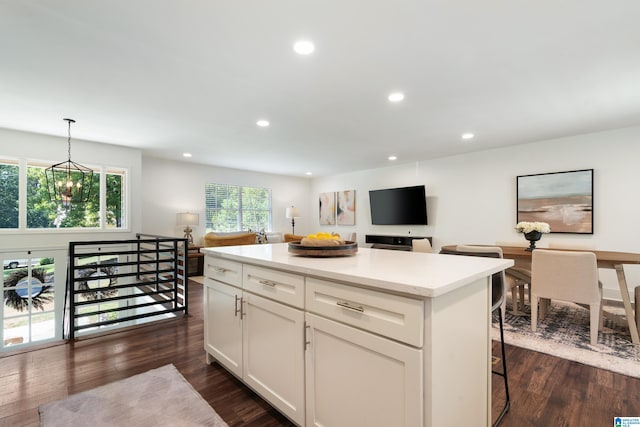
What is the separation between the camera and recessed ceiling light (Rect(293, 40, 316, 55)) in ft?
6.72

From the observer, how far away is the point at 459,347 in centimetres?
121

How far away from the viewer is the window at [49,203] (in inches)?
164

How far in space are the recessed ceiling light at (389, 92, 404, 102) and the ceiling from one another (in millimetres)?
58

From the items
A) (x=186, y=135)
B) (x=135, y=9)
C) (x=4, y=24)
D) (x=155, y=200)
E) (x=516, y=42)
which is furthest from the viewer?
(x=155, y=200)

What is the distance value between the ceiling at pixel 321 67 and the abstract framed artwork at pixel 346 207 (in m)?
3.44

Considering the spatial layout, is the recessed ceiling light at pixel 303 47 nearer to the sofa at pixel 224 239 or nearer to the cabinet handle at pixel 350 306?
the cabinet handle at pixel 350 306

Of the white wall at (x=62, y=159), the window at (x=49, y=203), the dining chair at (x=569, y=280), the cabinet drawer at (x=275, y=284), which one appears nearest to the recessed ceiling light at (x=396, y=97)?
the dining chair at (x=569, y=280)

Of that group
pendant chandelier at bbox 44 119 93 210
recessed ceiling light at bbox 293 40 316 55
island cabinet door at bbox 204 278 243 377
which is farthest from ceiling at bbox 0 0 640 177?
island cabinet door at bbox 204 278 243 377

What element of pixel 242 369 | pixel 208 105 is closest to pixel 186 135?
pixel 208 105

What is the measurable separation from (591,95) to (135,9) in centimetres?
397

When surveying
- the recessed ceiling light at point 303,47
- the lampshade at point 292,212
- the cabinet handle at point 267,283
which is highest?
the recessed ceiling light at point 303,47

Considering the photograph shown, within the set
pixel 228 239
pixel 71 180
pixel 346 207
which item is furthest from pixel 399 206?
pixel 71 180

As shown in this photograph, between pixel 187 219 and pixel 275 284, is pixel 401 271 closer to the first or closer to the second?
pixel 275 284

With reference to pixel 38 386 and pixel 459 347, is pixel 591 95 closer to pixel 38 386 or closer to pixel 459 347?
pixel 459 347
